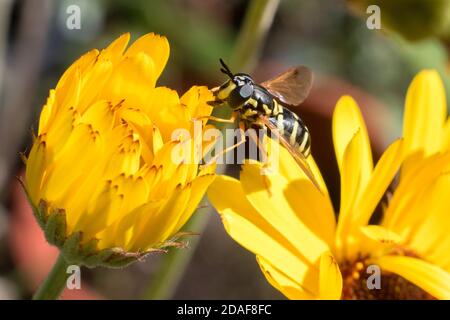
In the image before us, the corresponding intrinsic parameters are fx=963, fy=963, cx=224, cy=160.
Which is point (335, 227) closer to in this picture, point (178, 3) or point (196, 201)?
point (196, 201)

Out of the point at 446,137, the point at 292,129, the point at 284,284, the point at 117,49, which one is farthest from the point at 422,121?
the point at 117,49

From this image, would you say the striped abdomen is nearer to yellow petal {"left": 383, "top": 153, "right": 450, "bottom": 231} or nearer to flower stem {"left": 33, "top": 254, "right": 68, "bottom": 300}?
yellow petal {"left": 383, "top": 153, "right": 450, "bottom": 231}

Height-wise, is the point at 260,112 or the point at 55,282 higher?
the point at 260,112

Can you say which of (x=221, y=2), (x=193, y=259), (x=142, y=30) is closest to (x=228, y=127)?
(x=193, y=259)

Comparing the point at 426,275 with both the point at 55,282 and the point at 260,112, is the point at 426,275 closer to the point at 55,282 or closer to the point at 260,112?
the point at 260,112

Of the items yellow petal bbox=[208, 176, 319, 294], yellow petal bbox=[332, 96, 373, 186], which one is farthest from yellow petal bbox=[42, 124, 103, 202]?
yellow petal bbox=[332, 96, 373, 186]

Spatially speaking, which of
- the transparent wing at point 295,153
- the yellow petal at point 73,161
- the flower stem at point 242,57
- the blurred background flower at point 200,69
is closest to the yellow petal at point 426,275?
the transparent wing at point 295,153
